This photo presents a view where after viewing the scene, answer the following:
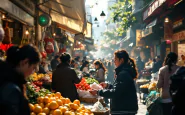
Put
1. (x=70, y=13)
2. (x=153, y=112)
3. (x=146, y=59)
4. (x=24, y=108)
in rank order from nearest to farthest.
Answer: (x=24, y=108)
(x=153, y=112)
(x=70, y=13)
(x=146, y=59)

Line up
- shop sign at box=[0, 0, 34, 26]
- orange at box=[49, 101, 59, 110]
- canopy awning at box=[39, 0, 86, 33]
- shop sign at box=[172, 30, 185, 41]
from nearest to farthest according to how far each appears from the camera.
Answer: orange at box=[49, 101, 59, 110] < shop sign at box=[0, 0, 34, 26] < canopy awning at box=[39, 0, 86, 33] < shop sign at box=[172, 30, 185, 41]

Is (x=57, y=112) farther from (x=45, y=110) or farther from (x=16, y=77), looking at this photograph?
(x=16, y=77)

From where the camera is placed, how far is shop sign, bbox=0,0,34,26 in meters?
6.49

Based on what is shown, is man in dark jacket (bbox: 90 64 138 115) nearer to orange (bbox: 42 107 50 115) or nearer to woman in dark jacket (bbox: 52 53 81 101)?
orange (bbox: 42 107 50 115)

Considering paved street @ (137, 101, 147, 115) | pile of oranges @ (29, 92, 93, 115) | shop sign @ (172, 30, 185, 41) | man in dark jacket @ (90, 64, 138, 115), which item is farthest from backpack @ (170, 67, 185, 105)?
shop sign @ (172, 30, 185, 41)

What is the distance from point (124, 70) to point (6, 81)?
3030mm

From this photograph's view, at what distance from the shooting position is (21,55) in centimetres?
270

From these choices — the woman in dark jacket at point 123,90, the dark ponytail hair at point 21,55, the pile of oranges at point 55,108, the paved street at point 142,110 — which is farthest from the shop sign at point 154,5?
the dark ponytail hair at point 21,55

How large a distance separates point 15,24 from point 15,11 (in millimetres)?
2867

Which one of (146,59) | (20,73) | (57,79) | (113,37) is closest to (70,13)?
(57,79)

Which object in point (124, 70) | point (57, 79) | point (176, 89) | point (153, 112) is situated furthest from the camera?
point (153, 112)

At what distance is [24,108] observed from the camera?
100 inches

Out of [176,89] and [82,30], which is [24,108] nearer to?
[176,89]

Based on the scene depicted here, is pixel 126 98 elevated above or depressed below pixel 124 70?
below
